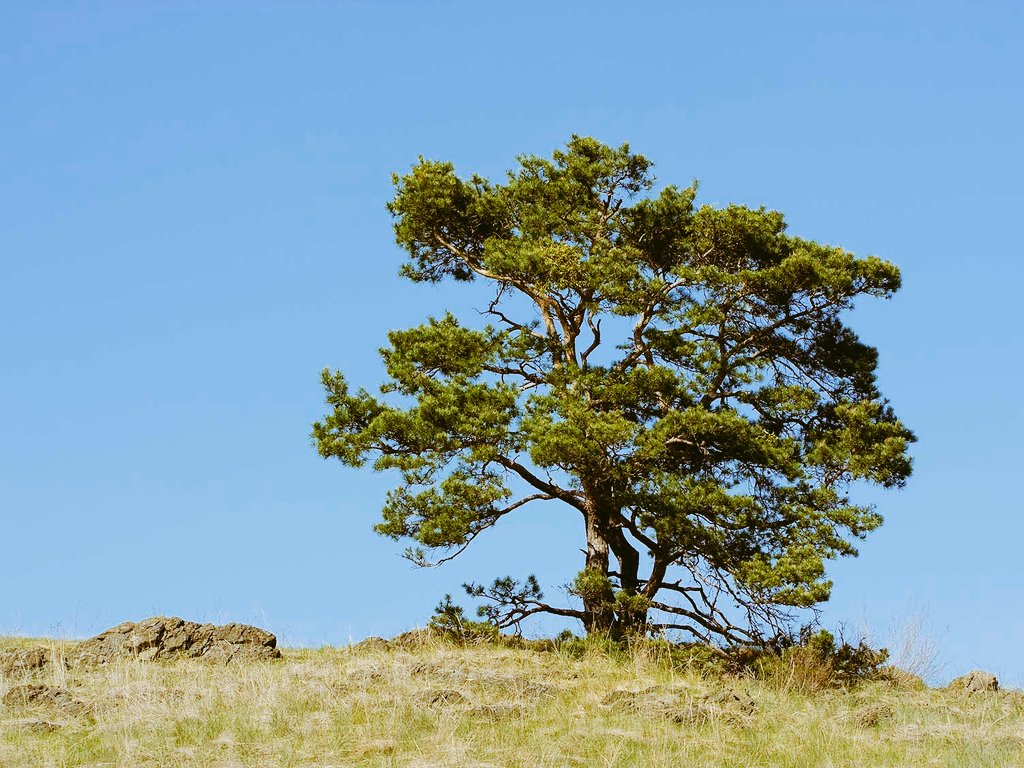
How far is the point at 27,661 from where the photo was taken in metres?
16.5

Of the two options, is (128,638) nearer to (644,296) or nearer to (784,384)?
(644,296)

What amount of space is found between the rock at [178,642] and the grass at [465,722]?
108 cm

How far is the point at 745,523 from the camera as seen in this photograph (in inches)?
717

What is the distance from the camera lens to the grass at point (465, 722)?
11.5m

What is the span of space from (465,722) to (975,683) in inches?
365

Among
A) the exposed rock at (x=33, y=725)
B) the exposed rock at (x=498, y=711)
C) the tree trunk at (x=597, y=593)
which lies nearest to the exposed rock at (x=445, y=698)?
the exposed rock at (x=498, y=711)

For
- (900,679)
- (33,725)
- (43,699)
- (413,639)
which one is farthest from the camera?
(413,639)

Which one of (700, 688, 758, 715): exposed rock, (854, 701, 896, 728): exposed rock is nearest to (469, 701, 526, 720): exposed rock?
(700, 688, 758, 715): exposed rock

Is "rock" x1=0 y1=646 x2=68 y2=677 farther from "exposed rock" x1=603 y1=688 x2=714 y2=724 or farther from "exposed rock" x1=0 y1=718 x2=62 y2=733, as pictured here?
"exposed rock" x1=603 y1=688 x2=714 y2=724

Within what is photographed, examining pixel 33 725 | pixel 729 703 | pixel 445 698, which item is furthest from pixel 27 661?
pixel 729 703

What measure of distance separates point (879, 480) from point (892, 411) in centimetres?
164

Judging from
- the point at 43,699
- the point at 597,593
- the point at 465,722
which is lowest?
the point at 465,722

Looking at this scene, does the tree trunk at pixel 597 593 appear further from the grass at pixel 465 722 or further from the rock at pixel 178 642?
the rock at pixel 178 642

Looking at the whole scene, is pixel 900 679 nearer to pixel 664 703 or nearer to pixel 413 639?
pixel 664 703
